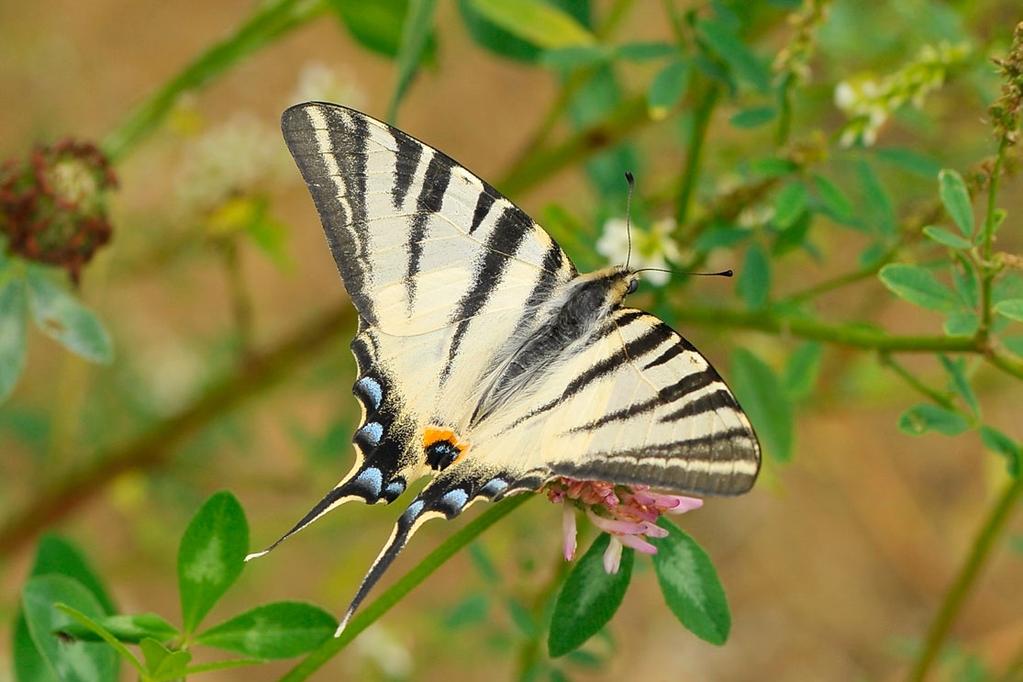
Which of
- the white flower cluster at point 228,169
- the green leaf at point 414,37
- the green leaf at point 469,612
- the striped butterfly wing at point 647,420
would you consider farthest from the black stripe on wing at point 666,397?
the white flower cluster at point 228,169

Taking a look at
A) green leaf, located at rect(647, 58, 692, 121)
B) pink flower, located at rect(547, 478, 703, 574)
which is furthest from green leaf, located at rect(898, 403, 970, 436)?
green leaf, located at rect(647, 58, 692, 121)

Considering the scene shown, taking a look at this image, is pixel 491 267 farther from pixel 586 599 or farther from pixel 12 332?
pixel 12 332

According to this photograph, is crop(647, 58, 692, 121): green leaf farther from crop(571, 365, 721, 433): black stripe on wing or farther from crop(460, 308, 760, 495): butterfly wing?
crop(571, 365, 721, 433): black stripe on wing

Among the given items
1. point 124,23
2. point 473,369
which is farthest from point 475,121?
point 473,369

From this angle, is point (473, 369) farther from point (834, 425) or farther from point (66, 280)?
point (834, 425)

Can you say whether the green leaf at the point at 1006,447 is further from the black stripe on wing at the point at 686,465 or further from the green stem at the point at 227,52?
the green stem at the point at 227,52
